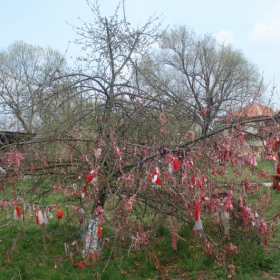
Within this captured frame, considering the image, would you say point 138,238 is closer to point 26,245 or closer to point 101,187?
point 101,187

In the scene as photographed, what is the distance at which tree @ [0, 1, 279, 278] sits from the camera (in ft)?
11.7

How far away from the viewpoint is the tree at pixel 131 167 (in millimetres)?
3572

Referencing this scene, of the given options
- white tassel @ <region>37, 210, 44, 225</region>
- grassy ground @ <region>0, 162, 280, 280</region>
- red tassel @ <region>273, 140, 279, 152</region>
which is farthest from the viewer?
grassy ground @ <region>0, 162, 280, 280</region>

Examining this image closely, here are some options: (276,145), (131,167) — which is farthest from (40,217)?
(276,145)

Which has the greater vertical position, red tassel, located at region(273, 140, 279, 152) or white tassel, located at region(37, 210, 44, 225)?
red tassel, located at region(273, 140, 279, 152)

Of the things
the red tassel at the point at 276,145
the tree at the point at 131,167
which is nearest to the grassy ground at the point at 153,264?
the tree at the point at 131,167

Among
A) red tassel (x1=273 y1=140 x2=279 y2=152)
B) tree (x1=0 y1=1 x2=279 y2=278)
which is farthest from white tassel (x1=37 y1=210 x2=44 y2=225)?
red tassel (x1=273 y1=140 x2=279 y2=152)

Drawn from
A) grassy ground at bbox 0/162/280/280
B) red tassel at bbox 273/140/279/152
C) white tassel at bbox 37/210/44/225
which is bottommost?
grassy ground at bbox 0/162/280/280

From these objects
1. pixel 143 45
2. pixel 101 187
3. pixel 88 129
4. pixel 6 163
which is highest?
pixel 143 45

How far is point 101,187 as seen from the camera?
4211 millimetres

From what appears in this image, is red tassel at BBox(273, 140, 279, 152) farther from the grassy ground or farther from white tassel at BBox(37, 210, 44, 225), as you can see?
white tassel at BBox(37, 210, 44, 225)

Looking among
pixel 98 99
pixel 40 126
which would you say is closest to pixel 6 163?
pixel 40 126

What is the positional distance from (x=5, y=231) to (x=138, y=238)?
3.70m

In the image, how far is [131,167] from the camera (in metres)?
4.16
